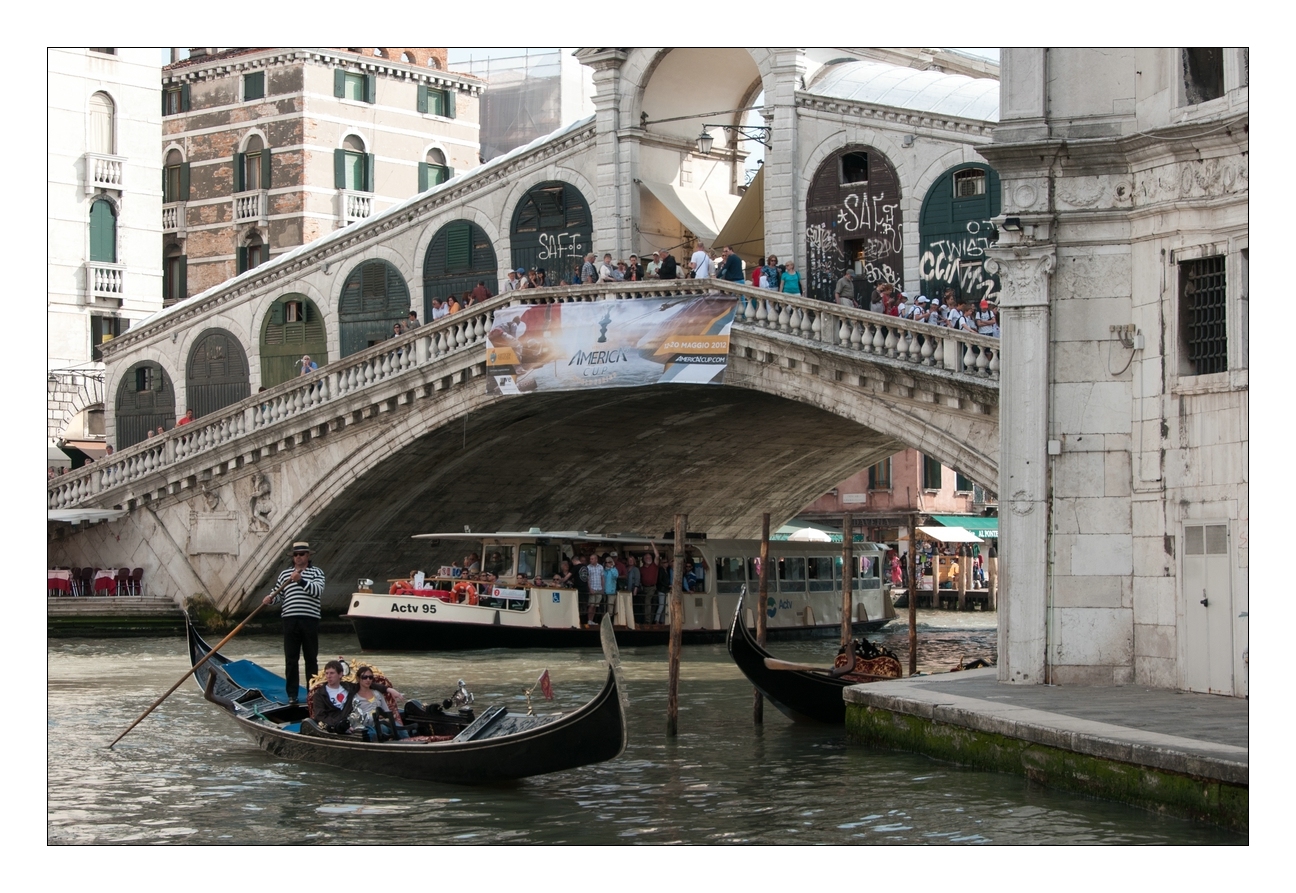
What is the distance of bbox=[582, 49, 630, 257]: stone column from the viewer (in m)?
23.4

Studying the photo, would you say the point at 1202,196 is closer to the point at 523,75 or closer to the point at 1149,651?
the point at 1149,651

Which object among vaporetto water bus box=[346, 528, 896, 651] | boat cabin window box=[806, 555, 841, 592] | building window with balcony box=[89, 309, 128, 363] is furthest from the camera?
building window with balcony box=[89, 309, 128, 363]


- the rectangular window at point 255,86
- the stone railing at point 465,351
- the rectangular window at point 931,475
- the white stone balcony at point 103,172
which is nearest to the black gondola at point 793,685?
the stone railing at point 465,351

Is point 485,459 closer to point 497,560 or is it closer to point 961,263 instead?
point 497,560

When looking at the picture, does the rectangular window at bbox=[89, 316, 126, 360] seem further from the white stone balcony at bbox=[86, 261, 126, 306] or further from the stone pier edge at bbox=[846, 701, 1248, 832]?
the stone pier edge at bbox=[846, 701, 1248, 832]

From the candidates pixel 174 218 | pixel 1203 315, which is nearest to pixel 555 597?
pixel 1203 315

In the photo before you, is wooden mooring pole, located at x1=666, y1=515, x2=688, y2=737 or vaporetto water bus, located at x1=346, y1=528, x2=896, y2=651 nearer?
wooden mooring pole, located at x1=666, y1=515, x2=688, y2=737

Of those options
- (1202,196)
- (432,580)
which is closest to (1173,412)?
(1202,196)

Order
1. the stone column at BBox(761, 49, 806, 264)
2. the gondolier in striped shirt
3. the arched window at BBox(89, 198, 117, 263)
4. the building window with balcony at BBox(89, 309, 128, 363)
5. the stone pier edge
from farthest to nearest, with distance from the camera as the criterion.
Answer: the building window with balcony at BBox(89, 309, 128, 363) → the arched window at BBox(89, 198, 117, 263) → the stone column at BBox(761, 49, 806, 264) → the gondolier in striped shirt → the stone pier edge

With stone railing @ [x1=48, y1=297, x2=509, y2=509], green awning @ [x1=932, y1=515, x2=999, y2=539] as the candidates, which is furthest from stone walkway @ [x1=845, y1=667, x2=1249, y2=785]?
green awning @ [x1=932, y1=515, x2=999, y2=539]

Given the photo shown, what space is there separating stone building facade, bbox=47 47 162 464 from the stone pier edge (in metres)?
18.2

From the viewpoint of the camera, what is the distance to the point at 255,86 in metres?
32.8

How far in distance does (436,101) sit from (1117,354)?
896 inches

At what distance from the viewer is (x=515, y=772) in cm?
1123
